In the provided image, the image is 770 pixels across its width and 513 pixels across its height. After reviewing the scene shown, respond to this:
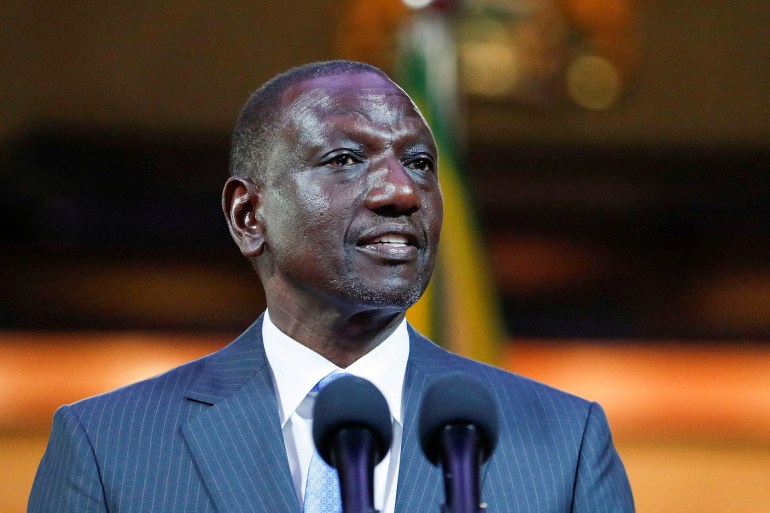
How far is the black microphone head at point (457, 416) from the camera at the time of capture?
3.54ft

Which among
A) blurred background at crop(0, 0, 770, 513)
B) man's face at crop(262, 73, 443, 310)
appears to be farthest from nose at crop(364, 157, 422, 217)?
blurred background at crop(0, 0, 770, 513)

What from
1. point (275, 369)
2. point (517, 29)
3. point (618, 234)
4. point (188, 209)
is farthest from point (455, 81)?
point (275, 369)

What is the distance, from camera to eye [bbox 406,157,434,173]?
5.26 ft

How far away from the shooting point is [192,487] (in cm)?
155

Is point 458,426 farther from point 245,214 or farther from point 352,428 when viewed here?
point 245,214

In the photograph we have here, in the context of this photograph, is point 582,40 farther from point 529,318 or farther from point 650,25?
point 529,318

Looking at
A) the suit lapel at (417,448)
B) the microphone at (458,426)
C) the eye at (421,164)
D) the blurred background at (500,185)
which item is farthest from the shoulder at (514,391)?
the blurred background at (500,185)

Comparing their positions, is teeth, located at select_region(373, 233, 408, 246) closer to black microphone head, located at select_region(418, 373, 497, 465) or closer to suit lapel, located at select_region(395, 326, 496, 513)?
suit lapel, located at select_region(395, 326, 496, 513)

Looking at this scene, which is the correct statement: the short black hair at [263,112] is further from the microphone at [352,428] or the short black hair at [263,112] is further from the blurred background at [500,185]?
the blurred background at [500,185]

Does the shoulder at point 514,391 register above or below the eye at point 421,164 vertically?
below

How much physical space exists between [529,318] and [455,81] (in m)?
1.04

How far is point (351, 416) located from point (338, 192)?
1.72 ft

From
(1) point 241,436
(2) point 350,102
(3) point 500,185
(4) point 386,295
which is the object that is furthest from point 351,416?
(3) point 500,185

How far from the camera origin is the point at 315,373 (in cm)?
165
